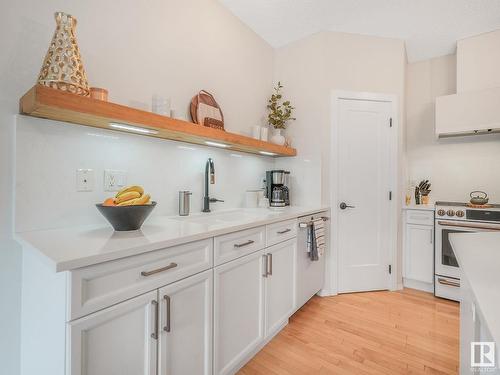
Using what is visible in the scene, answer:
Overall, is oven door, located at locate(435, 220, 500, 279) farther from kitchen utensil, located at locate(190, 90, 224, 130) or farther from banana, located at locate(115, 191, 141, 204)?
banana, located at locate(115, 191, 141, 204)

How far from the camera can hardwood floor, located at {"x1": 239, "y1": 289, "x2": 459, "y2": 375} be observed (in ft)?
5.25

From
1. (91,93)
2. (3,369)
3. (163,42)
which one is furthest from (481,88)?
(3,369)

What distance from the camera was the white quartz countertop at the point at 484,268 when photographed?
0.59 metres

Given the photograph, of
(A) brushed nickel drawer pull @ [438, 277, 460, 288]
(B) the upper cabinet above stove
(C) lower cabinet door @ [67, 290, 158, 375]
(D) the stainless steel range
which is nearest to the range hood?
(B) the upper cabinet above stove

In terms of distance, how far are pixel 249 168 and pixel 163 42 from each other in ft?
4.19

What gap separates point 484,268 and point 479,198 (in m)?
2.41

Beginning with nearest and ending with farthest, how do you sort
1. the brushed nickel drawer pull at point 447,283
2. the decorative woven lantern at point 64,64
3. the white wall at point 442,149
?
the decorative woven lantern at point 64,64
the brushed nickel drawer pull at point 447,283
the white wall at point 442,149

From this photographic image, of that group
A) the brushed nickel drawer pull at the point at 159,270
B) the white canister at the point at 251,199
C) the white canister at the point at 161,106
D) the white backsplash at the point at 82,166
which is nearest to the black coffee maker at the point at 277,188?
the white canister at the point at 251,199

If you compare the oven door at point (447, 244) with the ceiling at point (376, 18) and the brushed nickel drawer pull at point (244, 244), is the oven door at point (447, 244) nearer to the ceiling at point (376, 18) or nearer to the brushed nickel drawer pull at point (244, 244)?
the ceiling at point (376, 18)

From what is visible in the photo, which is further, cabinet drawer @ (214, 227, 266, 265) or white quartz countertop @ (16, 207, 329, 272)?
cabinet drawer @ (214, 227, 266, 265)

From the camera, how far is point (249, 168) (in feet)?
8.39

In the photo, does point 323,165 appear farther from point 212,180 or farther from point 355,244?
point 212,180

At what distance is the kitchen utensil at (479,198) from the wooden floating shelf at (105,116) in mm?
2639

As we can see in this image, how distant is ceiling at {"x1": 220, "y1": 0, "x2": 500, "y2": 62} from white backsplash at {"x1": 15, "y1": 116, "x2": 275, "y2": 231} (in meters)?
1.46
